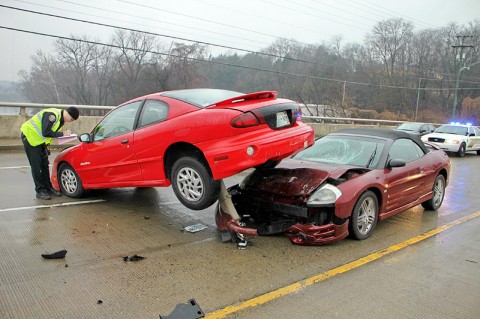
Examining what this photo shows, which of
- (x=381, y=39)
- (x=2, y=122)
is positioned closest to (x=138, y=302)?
(x=2, y=122)

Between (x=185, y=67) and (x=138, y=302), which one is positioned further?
(x=185, y=67)

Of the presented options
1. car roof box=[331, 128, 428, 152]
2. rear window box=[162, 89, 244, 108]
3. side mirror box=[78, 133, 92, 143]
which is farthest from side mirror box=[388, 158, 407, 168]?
side mirror box=[78, 133, 92, 143]

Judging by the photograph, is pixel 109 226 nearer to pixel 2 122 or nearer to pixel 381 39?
pixel 2 122

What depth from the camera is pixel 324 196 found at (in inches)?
184

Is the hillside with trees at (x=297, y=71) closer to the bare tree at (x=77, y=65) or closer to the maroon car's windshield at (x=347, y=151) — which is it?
the bare tree at (x=77, y=65)

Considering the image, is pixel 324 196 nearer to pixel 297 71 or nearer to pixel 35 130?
pixel 35 130

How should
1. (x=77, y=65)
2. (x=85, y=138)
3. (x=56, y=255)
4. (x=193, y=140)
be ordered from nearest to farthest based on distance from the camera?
(x=56, y=255)
(x=193, y=140)
(x=85, y=138)
(x=77, y=65)

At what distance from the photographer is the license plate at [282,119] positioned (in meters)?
5.00

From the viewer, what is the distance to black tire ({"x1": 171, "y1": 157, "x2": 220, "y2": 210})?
4719 mm

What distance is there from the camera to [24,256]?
4.20 metres

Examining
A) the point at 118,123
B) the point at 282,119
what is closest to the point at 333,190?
the point at 282,119

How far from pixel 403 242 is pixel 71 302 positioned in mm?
3875

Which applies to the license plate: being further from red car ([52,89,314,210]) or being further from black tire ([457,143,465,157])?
black tire ([457,143,465,157])

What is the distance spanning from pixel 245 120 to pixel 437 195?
4112 mm
